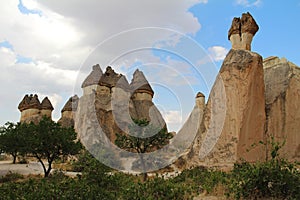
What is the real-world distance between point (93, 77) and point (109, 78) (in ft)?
5.21

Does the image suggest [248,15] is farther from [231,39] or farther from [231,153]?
[231,153]

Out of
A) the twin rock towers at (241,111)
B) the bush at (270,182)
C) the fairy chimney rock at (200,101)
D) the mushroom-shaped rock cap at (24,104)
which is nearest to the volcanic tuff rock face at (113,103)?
the fairy chimney rock at (200,101)

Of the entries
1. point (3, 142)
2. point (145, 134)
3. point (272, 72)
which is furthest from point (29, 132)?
point (272, 72)

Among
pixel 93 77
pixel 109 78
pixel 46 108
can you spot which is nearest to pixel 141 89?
pixel 109 78

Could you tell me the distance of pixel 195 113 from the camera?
33.4 m

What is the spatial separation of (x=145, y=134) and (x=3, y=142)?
30.8 ft

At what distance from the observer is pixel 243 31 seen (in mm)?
16141

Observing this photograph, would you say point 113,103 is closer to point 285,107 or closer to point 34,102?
point 34,102

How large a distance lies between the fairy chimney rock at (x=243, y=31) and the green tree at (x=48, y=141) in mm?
9723

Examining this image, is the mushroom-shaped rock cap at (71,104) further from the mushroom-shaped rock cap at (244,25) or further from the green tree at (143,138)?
the mushroom-shaped rock cap at (244,25)

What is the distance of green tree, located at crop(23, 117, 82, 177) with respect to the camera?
574 inches

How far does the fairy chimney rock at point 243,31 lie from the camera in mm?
15945

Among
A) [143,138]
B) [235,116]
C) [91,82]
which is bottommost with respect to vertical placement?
[143,138]

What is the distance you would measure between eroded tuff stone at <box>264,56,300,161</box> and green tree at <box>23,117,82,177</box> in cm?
934
